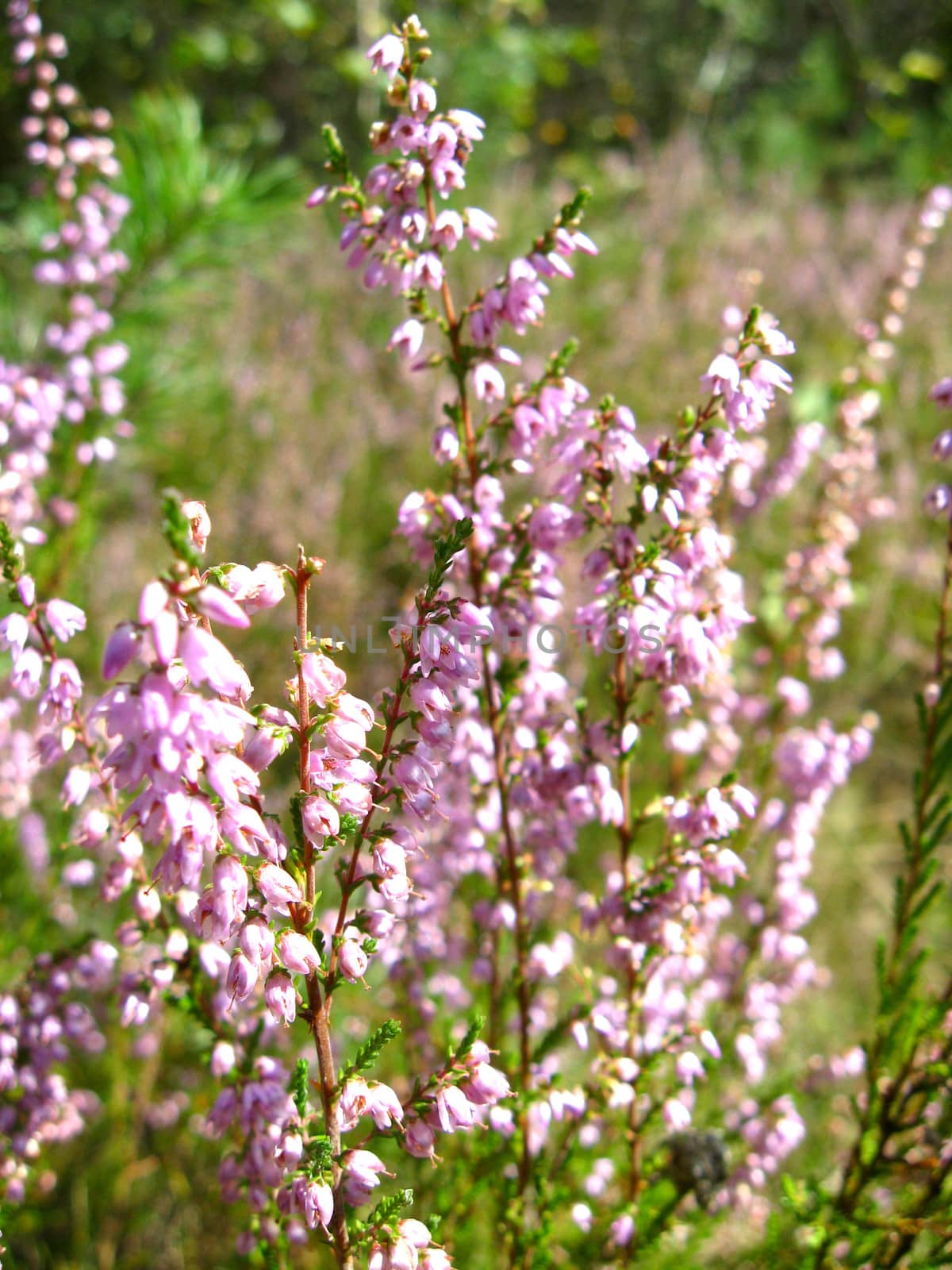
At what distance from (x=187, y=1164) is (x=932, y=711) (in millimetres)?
2500

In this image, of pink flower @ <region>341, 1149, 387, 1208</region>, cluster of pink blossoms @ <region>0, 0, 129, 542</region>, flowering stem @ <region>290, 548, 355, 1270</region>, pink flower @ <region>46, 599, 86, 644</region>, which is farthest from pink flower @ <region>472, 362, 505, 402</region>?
cluster of pink blossoms @ <region>0, 0, 129, 542</region>

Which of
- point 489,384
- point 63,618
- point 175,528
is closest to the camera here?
point 175,528

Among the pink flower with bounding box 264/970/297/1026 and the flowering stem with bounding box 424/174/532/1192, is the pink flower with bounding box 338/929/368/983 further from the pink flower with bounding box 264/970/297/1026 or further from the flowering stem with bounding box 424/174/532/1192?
the flowering stem with bounding box 424/174/532/1192

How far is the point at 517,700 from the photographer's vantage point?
1.77 m

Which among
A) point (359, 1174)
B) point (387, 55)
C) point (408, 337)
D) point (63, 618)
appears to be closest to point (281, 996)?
point (359, 1174)

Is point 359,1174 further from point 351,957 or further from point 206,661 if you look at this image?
point 206,661

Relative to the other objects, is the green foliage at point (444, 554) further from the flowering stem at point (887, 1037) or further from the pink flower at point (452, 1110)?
the flowering stem at point (887, 1037)

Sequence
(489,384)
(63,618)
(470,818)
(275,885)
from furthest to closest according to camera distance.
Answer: (470,818) < (489,384) < (63,618) < (275,885)

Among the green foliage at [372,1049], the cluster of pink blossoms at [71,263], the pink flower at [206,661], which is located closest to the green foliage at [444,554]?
the pink flower at [206,661]

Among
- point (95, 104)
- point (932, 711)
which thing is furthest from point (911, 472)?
point (95, 104)

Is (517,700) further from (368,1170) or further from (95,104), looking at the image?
(95,104)

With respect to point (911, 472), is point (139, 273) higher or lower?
lower

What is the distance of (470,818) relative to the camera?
2035 millimetres

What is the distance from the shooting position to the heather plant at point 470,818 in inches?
44.3
